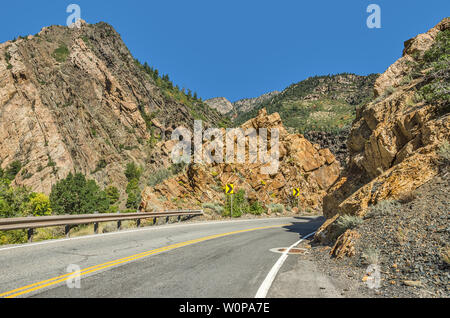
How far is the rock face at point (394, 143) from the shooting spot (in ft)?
25.5

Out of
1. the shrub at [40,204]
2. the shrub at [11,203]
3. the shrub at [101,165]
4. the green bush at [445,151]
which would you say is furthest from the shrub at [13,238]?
the shrub at [101,165]

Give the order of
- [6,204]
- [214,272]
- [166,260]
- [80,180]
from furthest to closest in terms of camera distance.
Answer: [80,180]
[6,204]
[166,260]
[214,272]

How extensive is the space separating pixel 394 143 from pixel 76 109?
86916mm

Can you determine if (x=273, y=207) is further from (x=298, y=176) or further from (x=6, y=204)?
(x=6, y=204)

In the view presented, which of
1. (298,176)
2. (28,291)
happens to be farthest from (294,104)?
(28,291)

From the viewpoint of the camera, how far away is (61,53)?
91.2 m

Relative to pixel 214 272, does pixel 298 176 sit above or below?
above

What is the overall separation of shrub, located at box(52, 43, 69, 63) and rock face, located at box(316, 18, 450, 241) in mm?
101702

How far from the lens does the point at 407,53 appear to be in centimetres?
1410

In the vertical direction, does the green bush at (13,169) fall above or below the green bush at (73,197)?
above

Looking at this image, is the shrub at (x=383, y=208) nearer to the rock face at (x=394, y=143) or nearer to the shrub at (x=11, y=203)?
the rock face at (x=394, y=143)

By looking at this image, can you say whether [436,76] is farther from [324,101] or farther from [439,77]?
[324,101]

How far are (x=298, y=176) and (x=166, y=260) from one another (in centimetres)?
2801

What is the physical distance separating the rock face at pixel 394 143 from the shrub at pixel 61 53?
334ft
